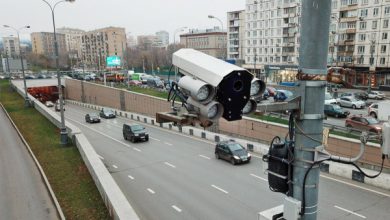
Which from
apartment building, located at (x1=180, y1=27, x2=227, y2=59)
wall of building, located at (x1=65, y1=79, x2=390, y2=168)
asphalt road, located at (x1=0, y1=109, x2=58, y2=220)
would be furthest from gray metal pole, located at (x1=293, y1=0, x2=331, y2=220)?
apartment building, located at (x1=180, y1=27, x2=227, y2=59)

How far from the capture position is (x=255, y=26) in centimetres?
7775

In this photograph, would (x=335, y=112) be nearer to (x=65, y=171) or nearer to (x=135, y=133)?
(x=135, y=133)

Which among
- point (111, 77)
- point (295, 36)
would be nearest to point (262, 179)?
point (295, 36)

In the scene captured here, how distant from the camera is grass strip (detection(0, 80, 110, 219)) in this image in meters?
13.1

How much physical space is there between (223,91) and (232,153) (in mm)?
17570

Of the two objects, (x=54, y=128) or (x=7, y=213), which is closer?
(x=7, y=213)

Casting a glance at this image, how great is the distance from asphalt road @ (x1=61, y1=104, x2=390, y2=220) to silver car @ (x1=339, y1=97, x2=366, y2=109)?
21297 millimetres

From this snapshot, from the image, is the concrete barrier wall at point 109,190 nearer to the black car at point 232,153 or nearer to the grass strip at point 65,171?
the grass strip at point 65,171

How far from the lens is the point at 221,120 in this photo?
28.4m

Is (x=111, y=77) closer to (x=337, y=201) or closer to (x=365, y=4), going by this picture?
(x=365, y=4)

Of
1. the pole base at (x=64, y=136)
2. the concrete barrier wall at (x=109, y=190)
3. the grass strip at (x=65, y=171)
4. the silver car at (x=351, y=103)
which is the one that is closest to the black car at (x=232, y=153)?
the concrete barrier wall at (x=109, y=190)

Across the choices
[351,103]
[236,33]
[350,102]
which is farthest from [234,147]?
[236,33]

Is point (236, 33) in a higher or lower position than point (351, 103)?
higher

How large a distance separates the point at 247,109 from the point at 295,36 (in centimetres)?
6956
